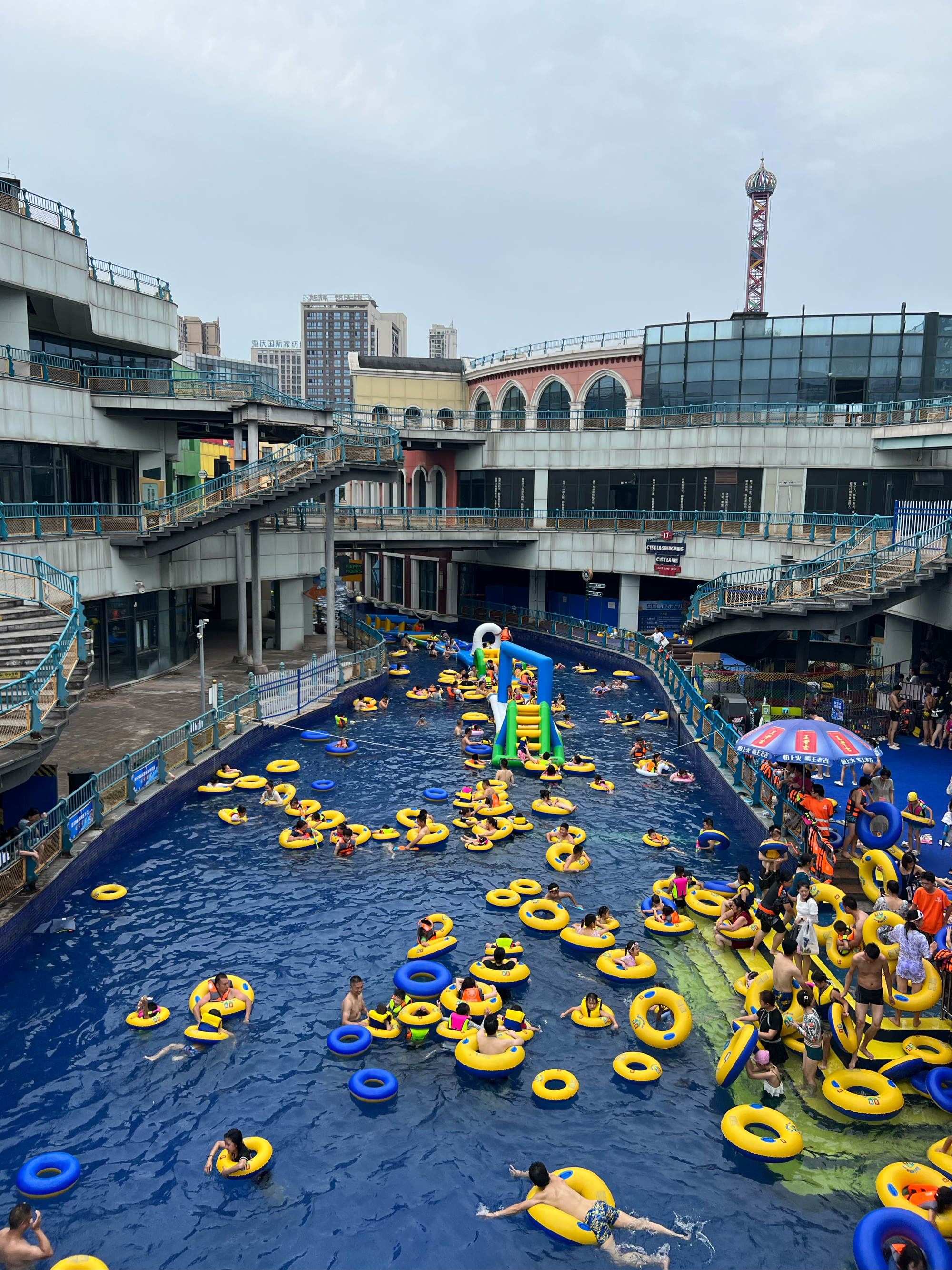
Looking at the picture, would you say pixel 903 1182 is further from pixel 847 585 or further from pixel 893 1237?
pixel 847 585

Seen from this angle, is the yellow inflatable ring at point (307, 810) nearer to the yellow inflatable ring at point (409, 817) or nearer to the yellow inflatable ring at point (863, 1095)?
the yellow inflatable ring at point (409, 817)

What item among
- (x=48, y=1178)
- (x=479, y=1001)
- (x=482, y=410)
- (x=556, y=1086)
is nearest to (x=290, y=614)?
(x=482, y=410)

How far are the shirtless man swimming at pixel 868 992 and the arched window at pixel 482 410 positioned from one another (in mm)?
45223

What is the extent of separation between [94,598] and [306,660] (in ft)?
36.5

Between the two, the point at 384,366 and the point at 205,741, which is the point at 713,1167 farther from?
the point at 384,366

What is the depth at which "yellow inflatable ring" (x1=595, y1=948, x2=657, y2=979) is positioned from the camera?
53.4ft

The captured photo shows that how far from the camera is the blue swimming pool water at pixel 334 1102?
10.7 meters

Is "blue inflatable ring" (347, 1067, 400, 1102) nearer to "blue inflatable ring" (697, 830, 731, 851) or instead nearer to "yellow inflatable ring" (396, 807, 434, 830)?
"yellow inflatable ring" (396, 807, 434, 830)

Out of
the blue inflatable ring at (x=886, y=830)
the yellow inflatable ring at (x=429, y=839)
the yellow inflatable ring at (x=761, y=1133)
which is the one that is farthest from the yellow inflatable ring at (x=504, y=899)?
the blue inflatable ring at (x=886, y=830)

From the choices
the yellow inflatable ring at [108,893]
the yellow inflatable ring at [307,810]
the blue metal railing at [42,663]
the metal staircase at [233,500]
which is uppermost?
the metal staircase at [233,500]

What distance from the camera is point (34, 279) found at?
30156mm

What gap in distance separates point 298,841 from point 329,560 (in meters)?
19.4

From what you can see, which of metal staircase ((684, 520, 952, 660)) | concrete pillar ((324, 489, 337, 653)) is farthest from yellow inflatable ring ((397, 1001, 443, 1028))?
concrete pillar ((324, 489, 337, 653))

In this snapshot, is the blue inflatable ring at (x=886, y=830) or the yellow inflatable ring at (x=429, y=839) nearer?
the blue inflatable ring at (x=886, y=830)
